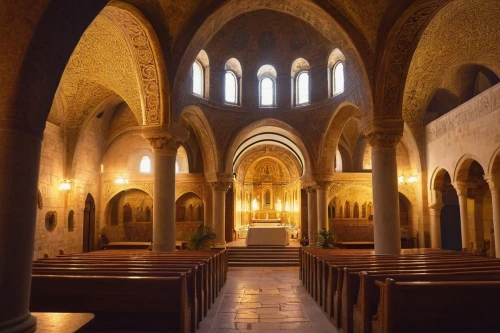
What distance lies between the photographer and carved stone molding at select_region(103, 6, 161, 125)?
1189 centimetres

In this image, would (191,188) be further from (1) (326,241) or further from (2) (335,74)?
(2) (335,74)

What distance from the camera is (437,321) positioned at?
17.2ft

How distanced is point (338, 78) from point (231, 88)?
6.08m

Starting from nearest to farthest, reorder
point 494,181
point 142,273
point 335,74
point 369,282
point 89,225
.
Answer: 1. point 369,282
2. point 142,273
3. point 494,181
4. point 335,74
5. point 89,225

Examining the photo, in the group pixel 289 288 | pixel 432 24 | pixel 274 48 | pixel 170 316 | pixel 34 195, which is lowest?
pixel 289 288

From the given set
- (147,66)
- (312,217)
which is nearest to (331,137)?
(312,217)

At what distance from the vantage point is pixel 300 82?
24.0 meters

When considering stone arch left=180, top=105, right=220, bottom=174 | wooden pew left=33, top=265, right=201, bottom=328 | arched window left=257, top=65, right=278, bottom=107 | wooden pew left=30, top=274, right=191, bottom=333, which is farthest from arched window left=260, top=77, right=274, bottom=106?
wooden pew left=30, top=274, right=191, bottom=333

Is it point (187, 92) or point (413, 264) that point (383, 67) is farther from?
point (187, 92)

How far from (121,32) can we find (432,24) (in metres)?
11.7

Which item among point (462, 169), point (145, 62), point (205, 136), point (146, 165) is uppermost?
point (145, 62)

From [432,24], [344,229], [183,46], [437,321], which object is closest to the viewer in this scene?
[437,321]

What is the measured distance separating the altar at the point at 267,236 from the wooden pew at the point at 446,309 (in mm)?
17467

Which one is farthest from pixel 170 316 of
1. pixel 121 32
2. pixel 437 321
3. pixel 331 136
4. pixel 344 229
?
pixel 344 229
